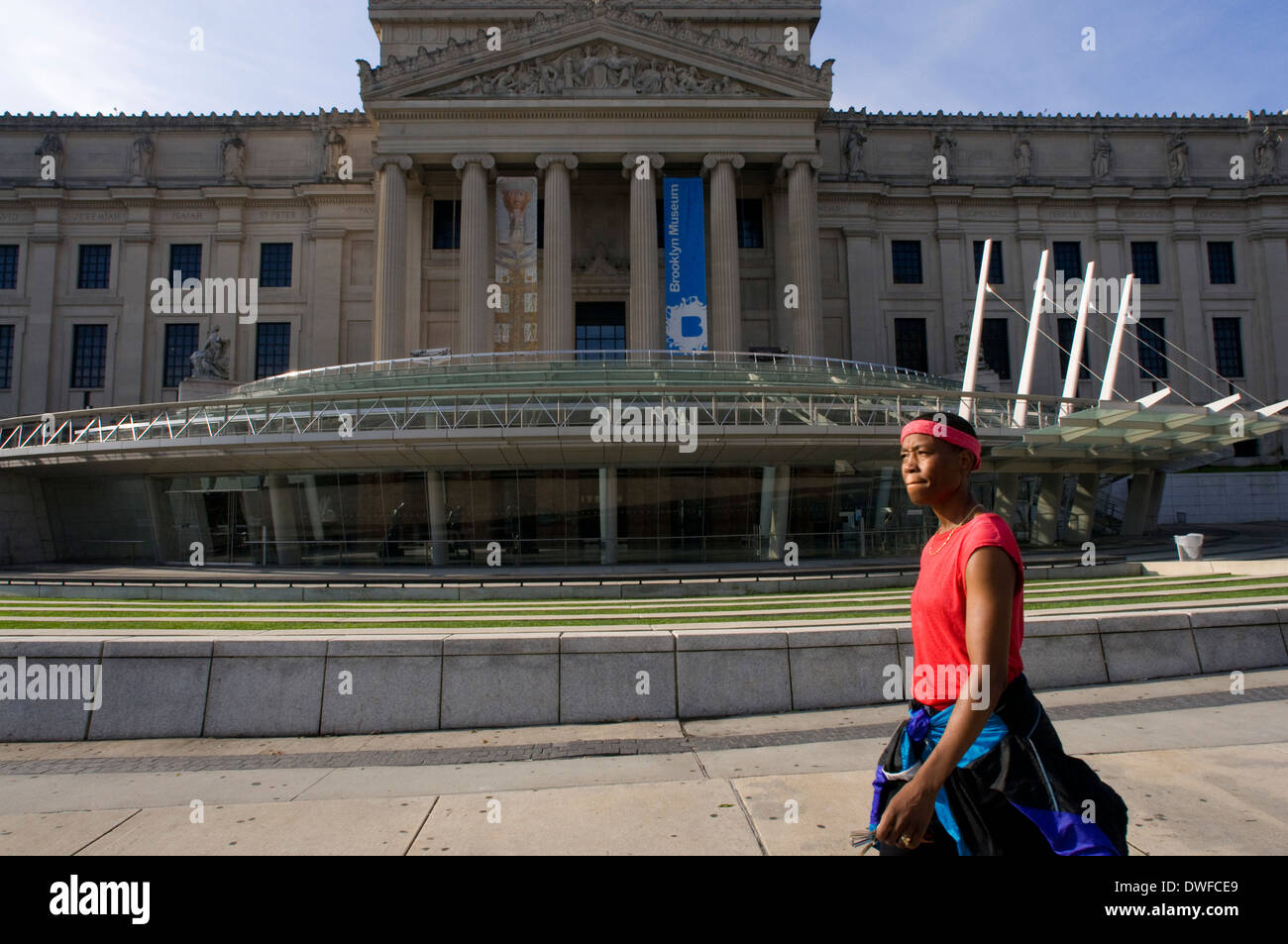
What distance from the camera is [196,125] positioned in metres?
59.6

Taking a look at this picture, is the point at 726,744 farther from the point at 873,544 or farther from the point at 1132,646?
the point at 873,544

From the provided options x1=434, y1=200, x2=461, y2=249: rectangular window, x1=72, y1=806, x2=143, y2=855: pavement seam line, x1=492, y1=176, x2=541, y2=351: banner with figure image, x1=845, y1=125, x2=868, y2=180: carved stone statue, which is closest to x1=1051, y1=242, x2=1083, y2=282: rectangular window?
x1=845, y1=125, x2=868, y2=180: carved stone statue

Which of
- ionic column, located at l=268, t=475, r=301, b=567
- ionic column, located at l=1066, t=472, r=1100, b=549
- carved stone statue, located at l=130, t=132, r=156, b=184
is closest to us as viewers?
ionic column, located at l=268, t=475, r=301, b=567

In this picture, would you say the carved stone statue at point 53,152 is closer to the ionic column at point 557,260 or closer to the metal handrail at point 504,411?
the ionic column at point 557,260

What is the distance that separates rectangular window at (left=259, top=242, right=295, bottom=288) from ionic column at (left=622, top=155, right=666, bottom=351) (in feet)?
82.6

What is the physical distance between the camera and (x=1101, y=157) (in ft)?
200

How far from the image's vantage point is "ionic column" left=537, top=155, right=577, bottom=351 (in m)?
46.8

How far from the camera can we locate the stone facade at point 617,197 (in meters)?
49.3

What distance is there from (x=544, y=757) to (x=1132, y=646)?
25.6 ft

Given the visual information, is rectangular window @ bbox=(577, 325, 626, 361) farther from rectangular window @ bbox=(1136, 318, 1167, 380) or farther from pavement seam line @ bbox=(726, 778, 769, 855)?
pavement seam line @ bbox=(726, 778, 769, 855)

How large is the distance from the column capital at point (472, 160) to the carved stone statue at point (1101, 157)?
1701 inches

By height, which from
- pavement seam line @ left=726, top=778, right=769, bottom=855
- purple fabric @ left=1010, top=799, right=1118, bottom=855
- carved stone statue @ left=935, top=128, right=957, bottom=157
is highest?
carved stone statue @ left=935, top=128, right=957, bottom=157

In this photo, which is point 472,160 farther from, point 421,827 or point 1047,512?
point 421,827
